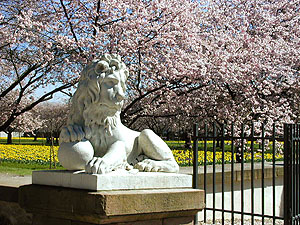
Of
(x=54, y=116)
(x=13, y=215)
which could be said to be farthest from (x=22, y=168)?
(x=54, y=116)

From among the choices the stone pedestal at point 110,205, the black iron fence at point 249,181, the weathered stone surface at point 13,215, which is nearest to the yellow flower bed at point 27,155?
the black iron fence at point 249,181

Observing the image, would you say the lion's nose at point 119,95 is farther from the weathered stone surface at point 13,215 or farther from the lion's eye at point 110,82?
the weathered stone surface at point 13,215

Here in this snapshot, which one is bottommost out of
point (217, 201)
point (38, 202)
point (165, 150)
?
point (217, 201)

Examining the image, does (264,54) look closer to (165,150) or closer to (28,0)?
(28,0)

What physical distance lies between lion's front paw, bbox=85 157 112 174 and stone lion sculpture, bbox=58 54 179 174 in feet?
0.16

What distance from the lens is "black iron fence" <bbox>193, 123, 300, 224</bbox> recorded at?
592 cm

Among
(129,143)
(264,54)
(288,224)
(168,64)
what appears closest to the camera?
(129,143)

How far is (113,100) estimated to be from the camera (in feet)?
13.9

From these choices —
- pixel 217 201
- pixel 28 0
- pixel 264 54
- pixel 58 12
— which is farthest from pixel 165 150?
pixel 264 54

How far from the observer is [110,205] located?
11.9 feet

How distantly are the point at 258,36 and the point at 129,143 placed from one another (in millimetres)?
13249

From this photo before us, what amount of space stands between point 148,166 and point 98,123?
0.70 m

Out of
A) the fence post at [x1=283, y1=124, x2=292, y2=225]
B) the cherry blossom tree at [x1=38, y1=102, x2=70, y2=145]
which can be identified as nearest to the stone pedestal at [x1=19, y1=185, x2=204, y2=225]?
the fence post at [x1=283, y1=124, x2=292, y2=225]

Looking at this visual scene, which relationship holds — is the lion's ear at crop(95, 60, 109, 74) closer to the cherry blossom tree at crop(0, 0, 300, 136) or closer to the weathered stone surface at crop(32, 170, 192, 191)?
the weathered stone surface at crop(32, 170, 192, 191)
